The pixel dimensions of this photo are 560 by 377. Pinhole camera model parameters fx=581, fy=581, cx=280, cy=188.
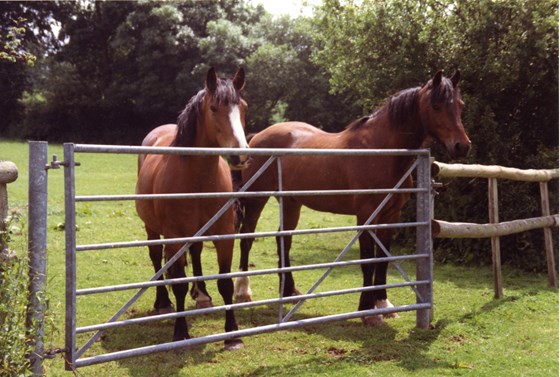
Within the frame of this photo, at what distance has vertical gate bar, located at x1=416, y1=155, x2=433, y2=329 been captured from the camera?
486 centimetres

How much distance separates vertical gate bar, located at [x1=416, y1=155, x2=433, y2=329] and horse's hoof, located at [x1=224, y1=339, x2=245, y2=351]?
1588mm

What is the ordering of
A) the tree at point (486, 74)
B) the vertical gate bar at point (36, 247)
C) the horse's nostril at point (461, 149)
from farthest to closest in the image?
the tree at point (486, 74), the horse's nostril at point (461, 149), the vertical gate bar at point (36, 247)

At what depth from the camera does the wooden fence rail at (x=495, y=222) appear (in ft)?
17.4

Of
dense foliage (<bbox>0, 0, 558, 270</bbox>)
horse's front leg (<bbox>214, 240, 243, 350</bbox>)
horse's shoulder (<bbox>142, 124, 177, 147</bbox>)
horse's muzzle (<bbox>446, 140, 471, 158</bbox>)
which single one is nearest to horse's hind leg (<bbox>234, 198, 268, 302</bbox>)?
horse's shoulder (<bbox>142, 124, 177, 147</bbox>)

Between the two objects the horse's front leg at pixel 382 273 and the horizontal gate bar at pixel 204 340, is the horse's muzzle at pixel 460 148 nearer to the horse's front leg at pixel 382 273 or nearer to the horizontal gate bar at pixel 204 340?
the horse's front leg at pixel 382 273

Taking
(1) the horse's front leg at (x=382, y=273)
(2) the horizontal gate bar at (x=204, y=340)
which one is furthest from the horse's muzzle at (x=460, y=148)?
(2) the horizontal gate bar at (x=204, y=340)

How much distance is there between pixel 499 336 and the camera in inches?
190

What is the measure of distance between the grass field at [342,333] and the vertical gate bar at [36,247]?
0.08 metres

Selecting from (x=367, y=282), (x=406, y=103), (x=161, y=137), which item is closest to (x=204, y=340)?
(x=367, y=282)

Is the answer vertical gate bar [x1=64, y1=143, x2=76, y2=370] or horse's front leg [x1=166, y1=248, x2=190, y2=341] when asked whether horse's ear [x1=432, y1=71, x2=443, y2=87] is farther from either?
vertical gate bar [x1=64, y1=143, x2=76, y2=370]

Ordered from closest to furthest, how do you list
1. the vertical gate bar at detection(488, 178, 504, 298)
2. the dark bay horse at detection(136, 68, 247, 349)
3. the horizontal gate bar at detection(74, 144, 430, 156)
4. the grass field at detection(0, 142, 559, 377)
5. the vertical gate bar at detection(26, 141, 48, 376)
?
the vertical gate bar at detection(26, 141, 48, 376) < the horizontal gate bar at detection(74, 144, 430, 156) < the grass field at detection(0, 142, 559, 377) < the dark bay horse at detection(136, 68, 247, 349) < the vertical gate bar at detection(488, 178, 504, 298)

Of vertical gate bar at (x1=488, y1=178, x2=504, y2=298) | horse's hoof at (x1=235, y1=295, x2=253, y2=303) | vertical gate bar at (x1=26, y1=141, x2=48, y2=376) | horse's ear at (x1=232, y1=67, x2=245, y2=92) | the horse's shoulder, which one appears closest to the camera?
vertical gate bar at (x1=26, y1=141, x2=48, y2=376)

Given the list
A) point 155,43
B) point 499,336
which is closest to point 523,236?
point 499,336

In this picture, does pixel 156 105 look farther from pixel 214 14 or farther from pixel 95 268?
pixel 95 268
